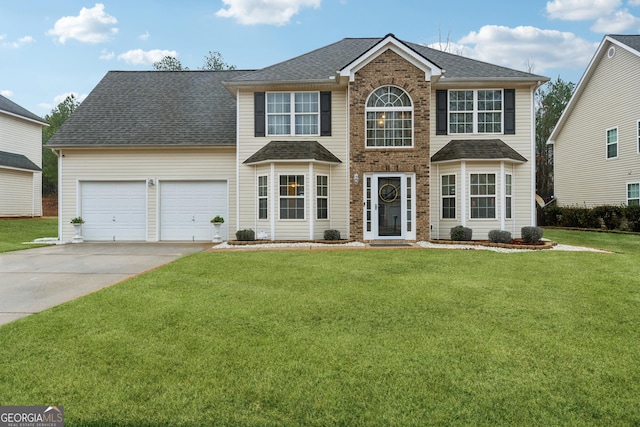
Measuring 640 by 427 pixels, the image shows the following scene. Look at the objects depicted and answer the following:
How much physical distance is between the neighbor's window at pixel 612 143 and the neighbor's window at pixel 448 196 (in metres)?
11.1

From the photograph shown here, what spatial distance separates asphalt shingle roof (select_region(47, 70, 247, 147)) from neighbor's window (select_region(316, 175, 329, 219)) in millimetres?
3634

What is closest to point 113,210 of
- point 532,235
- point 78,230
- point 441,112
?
point 78,230

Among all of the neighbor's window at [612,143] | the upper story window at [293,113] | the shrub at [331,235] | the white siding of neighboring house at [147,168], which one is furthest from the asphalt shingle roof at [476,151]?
the neighbor's window at [612,143]

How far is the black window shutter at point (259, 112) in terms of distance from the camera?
14.2 m

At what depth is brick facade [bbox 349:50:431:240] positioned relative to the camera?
13133 mm

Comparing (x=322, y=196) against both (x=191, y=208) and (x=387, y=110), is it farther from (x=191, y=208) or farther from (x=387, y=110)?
(x=191, y=208)

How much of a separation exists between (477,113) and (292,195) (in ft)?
23.2

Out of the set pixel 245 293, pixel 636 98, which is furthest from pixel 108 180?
pixel 636 98

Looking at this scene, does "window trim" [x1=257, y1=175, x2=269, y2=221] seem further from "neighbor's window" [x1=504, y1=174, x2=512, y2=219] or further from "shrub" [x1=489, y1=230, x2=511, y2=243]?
"neighbor's window" [x1=504, y1=174, x2=512, y2=219]

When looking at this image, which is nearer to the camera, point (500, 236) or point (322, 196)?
point (500, 236)

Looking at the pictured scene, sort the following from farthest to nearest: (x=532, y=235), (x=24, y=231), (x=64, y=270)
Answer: (x=24, y=231), (x=532, y=235), (x=64, y=270)

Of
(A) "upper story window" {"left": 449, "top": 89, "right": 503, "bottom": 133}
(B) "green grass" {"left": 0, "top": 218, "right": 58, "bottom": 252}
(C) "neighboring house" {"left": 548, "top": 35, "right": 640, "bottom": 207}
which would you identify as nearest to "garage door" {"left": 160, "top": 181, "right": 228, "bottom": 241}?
(B) "green grass" {"left": 0, "top": 218, "right": 58, "bottom": 252}

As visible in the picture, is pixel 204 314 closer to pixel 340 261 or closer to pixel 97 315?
pixel 97 315

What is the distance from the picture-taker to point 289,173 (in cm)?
1350
